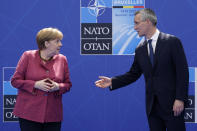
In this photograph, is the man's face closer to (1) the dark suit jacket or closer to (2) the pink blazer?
(1) the dark suit jacket

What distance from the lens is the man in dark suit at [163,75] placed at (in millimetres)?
2170

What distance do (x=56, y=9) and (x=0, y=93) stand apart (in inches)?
47.4

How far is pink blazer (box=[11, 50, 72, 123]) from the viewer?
226cm

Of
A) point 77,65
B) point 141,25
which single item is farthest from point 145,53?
point 77,65

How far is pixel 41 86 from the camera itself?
7.34 ft

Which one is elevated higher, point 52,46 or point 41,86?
point 52,46

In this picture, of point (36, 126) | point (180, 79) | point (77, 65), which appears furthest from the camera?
point (77, 65)

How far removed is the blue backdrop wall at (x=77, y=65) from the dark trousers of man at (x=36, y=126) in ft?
3.87

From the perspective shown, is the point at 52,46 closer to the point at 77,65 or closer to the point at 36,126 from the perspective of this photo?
the point at 36,126

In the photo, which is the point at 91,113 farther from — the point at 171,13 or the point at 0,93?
the point at 171,13

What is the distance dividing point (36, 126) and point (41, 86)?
0.32m

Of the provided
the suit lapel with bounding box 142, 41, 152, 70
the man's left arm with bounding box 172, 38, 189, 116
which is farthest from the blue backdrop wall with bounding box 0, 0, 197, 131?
the man's left arm with bounding box 172, 38, 189, 116

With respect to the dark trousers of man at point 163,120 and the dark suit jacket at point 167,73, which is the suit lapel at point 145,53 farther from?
the dark trousers of man at point 163,120

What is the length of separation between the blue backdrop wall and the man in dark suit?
112 centimetres
